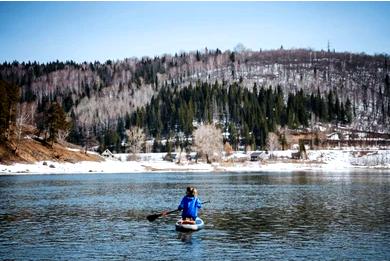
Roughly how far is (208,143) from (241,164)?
37.6 ft

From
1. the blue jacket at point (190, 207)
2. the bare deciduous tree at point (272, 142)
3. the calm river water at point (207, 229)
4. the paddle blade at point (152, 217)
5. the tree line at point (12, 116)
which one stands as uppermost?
the tree line at point (12, 116)

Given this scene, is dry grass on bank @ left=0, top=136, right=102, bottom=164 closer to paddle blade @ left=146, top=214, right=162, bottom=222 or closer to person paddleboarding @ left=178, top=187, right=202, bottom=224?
paddle blade @ left=146, top=214, right=162, bottom=222

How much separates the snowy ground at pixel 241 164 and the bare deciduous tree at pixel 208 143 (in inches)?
156

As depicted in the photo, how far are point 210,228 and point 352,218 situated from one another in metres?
10.1

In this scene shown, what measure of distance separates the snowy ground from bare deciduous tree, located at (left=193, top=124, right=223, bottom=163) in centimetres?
396

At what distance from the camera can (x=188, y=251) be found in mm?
22734

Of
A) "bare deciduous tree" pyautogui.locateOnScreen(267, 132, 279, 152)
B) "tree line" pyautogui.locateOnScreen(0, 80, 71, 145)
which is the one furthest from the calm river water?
"bare deciduous tree" pyautogui.locateOnScreen(267, 132, 279, 152)

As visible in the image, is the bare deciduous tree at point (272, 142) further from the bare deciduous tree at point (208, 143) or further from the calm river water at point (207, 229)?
the calm river water at point (207, 229)

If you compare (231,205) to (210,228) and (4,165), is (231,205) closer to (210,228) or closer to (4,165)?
(210,228)

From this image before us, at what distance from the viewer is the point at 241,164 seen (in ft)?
466

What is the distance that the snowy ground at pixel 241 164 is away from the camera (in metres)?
103

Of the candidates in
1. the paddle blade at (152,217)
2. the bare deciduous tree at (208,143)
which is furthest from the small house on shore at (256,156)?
the paddle blade at (152,217)

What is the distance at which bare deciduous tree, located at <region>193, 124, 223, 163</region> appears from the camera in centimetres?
13925

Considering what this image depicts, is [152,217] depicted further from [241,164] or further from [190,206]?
[241,164]
